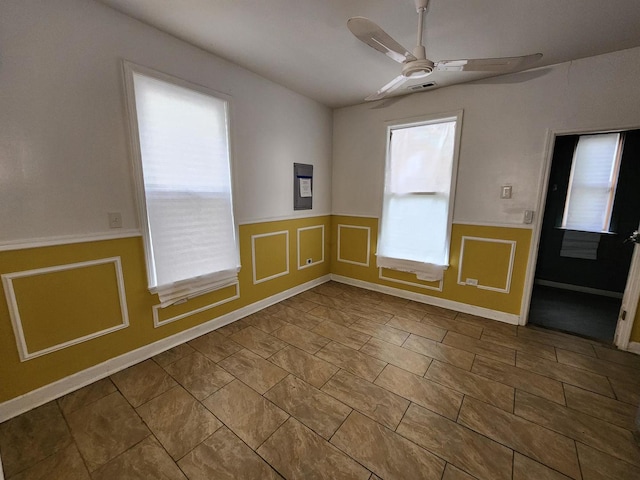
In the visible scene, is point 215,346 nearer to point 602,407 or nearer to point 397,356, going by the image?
point 397,356

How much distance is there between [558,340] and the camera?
2.69m

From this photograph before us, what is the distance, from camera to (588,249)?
12.8 ft

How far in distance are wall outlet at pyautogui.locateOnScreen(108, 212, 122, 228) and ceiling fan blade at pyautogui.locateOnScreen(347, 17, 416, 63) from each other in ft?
6.84

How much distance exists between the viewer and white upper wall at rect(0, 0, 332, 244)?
1.60 metres

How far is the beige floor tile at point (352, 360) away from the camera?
7.20 feet

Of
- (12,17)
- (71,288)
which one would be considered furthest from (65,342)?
(12,17)

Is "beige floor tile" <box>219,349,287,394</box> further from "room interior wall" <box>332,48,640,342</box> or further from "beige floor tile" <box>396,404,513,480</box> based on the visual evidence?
"room interior wall" <box>332,48,640,342</box>

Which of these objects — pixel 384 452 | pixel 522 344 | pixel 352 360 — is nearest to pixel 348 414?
pixel 384 452

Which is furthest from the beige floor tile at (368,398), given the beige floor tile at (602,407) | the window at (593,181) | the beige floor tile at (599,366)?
the window at (593,181)

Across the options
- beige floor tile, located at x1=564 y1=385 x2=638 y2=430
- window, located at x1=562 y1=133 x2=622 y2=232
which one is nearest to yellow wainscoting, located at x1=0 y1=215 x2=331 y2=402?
beige floor tile, located at x1=564 y1=385 x2=638 y2=430

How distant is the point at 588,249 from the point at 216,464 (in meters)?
5.30

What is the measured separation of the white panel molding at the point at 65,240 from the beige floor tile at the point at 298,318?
173 cm

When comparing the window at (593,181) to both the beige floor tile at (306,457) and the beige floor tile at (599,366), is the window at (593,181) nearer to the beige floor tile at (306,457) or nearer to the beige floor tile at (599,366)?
the beige floor tile at (599,366)

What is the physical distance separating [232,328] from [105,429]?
1310mm
